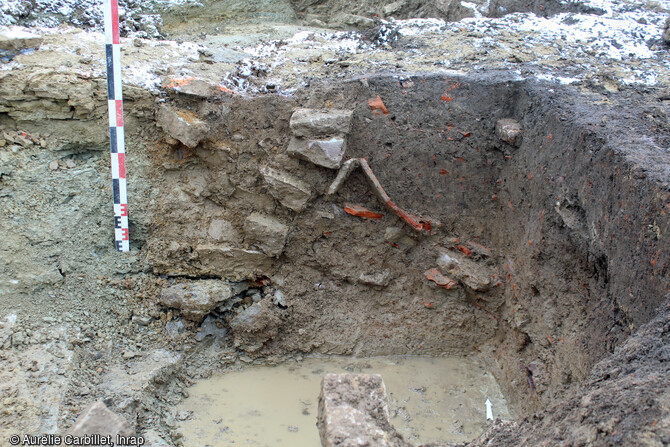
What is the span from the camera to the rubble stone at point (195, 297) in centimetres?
381

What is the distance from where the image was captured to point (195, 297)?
382cm

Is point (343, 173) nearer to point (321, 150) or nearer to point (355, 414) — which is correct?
point (321, 150)

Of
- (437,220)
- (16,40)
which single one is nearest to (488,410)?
(437,220)

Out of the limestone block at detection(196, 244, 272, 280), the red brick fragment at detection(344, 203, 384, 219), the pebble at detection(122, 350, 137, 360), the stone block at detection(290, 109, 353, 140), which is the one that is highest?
the stone block at detection(290, 109, 353, 140)

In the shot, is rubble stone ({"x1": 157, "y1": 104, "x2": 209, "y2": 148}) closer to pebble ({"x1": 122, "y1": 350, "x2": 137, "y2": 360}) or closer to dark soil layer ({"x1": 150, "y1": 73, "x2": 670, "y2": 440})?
dark soil layer ({"x1": 150, "y1": 73, "x2": 670, "y2": 440})

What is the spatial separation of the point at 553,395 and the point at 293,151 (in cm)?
Answer: 230

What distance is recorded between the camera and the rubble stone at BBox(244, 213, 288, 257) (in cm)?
389

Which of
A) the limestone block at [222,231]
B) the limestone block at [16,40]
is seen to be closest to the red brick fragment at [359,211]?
the limestone block at [222,231]

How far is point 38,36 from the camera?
394 centimetres

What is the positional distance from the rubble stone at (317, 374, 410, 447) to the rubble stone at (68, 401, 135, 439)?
46.8 inches

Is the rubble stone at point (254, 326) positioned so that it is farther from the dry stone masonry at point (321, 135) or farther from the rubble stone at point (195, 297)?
the dry stone masonry at point (321, 135)

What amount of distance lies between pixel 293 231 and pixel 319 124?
86 centimetres

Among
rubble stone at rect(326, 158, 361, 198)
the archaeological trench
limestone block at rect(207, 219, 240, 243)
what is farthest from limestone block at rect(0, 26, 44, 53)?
rubble stone at rect(326, 158, 361, 198)

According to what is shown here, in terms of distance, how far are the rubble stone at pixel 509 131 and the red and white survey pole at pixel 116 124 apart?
273 centimetres
